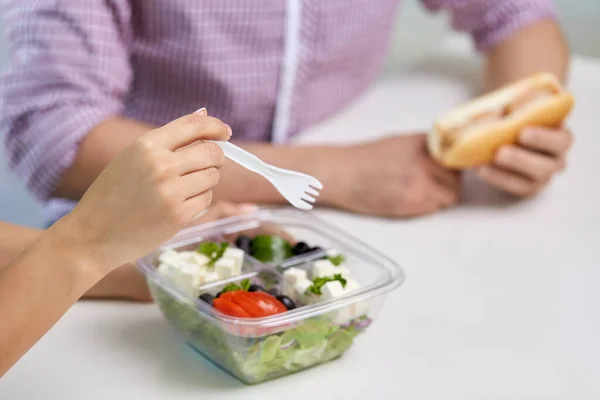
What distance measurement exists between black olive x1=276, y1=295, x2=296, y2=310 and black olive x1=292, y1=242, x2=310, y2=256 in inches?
3.5

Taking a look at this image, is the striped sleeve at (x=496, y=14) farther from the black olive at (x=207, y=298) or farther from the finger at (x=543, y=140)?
the black olive at (x=207, y=298)

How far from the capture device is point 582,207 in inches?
40.5

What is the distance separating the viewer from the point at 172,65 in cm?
104

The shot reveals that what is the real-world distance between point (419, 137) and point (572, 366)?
1.36ft

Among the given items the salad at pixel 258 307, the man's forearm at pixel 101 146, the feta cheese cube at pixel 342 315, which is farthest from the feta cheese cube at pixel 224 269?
the man's forearm at pixel 101 146

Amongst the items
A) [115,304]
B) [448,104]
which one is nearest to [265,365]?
[115,304]

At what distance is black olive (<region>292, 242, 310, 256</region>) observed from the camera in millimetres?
760

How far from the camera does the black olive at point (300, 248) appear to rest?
76 cm

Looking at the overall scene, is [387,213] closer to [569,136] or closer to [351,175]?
[351,175]

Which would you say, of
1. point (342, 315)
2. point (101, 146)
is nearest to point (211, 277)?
point (342, 315)

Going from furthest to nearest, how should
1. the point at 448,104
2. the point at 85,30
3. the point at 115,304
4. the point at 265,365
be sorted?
1. the point at 448,104
2. the point at 85,30
3. the point at 115,304
4. the point at 265,365

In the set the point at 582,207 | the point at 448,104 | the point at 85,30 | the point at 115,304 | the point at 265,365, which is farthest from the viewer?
the point at 448,104

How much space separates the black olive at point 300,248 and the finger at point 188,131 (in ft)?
0.63

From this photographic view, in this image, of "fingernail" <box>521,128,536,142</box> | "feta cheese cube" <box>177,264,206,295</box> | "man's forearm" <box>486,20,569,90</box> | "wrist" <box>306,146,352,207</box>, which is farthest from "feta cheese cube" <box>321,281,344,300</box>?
"man's forearm" <box>486,20,569,90</box>
